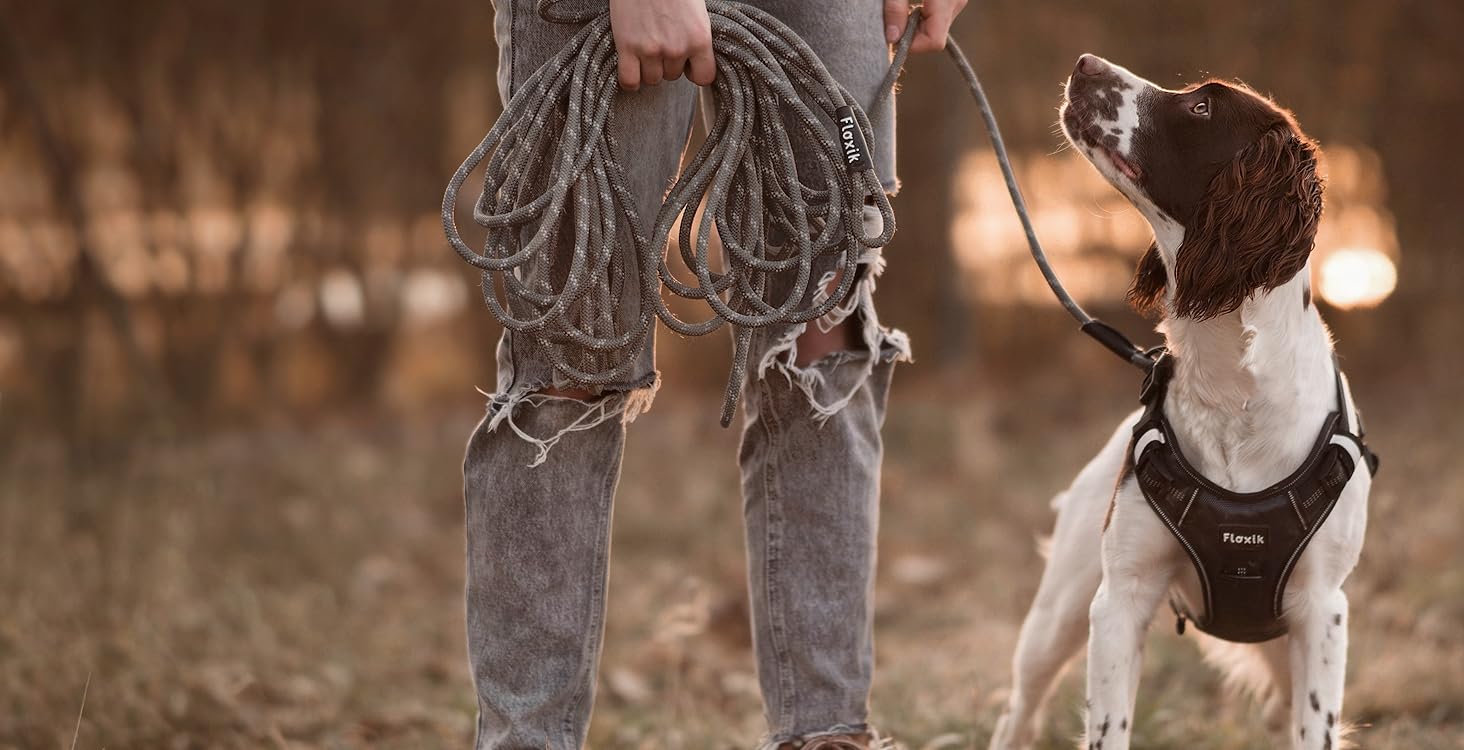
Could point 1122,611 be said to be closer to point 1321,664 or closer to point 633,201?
point 1321,664

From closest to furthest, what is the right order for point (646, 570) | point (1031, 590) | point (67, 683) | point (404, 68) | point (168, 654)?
1. point (67, 683)
2. point (168, 654)
3. point (1031, 590)
4. point (646, 570)
5. point (404, 68)

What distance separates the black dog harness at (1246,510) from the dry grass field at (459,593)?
68 cm

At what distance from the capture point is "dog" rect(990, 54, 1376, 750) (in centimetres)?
222

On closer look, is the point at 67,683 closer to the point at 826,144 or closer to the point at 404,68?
the point at 826,144

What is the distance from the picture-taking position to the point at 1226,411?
2.29 m

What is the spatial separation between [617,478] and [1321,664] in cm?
116

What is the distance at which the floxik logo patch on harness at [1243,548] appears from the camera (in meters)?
2.22

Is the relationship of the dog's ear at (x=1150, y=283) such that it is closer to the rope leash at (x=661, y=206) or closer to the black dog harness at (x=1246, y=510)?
the black dog harness at (x=1246, y=510)

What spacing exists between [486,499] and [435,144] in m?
5.66

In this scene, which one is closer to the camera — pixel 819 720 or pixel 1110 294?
pixel 819 720

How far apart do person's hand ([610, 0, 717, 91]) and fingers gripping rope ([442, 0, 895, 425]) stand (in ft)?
0.17

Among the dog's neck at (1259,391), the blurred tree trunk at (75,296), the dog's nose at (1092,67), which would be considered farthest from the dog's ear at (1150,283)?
the blurred tree trunk at (75,296)

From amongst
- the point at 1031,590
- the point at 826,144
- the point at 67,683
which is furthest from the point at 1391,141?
the point at 67,683

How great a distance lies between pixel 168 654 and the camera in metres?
3.46
